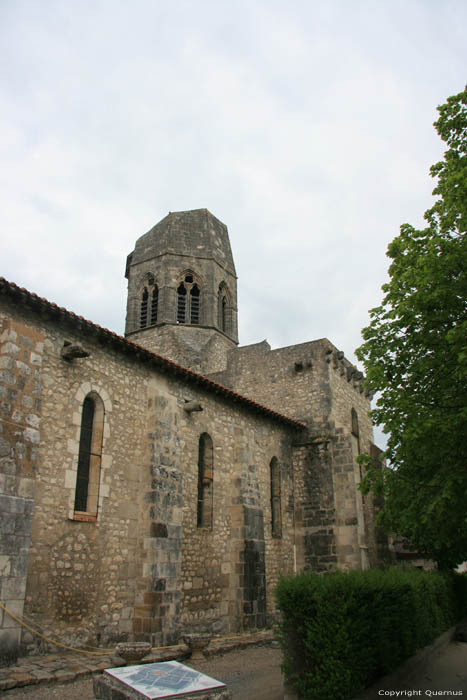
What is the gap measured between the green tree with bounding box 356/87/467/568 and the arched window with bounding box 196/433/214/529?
5771mm

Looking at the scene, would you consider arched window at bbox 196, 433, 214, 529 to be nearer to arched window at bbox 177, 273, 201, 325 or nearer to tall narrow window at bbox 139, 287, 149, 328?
arched window at bbox 177, 273, 201, 325

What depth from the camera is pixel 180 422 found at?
525 inches

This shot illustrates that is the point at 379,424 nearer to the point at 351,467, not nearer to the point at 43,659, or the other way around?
the point at 43,659

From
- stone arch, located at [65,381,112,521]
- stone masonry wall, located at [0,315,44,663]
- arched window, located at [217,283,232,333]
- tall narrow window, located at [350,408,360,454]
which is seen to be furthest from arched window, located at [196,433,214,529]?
arched window, located at [217,283,232,333]

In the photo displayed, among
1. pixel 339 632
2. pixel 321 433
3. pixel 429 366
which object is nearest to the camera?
pixel 339 632

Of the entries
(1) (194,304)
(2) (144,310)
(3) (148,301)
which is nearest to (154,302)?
(3) (148,301)

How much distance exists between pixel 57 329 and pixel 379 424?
21.1 ft

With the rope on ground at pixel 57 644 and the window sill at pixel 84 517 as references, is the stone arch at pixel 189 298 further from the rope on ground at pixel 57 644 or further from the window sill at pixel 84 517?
the rope on ground at pixel 57 644

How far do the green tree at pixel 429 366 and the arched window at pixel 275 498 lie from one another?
26.9ft

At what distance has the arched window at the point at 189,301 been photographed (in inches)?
957

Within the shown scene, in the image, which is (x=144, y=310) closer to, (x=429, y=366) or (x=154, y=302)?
(x=154, y=302)

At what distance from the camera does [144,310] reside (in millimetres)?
25047

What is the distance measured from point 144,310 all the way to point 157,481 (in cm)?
1449

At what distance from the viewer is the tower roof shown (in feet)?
83.1
